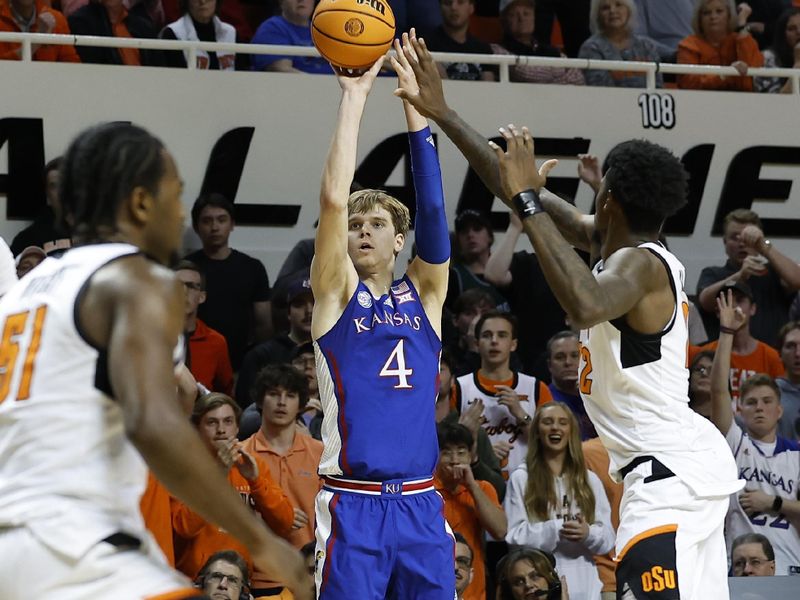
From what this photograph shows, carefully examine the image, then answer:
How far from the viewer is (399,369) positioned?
5305 millimetres

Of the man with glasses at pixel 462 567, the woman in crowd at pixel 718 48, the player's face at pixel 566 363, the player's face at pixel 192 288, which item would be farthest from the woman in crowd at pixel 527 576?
the woman in crowd at pixel 718 48

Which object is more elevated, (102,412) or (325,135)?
(325,135)

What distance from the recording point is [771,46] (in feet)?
42.5

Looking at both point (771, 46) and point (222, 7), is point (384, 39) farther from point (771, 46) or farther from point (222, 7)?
point (771, 46)

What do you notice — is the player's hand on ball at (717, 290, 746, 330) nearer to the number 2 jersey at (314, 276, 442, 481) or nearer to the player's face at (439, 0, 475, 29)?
the player's face at (439, 0, 475, 29)

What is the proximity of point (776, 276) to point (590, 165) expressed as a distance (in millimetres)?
3700

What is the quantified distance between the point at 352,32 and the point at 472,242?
180 inches

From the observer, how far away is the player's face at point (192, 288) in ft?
29.1

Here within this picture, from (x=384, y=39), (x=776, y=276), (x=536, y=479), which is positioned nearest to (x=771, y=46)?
(x=776, y=276)

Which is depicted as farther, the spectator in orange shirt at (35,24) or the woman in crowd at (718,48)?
the woman in crowd at (718,48)

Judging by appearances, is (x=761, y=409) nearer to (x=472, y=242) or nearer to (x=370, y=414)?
(x=472, y=242)

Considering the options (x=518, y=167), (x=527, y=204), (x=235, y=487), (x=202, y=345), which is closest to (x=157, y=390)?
(x=527, y=204)

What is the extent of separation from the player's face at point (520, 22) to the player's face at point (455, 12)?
63 centimetres

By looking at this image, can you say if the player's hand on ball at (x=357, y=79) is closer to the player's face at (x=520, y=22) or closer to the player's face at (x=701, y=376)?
the player's face at (x=701, y=376)
